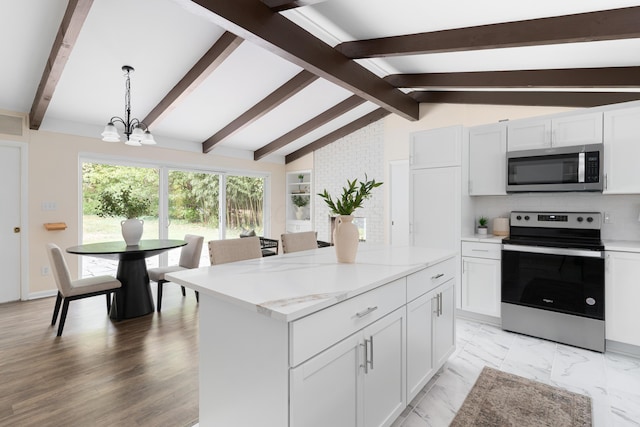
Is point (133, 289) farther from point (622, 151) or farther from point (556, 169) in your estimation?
point (622, 151)

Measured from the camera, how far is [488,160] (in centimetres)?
360

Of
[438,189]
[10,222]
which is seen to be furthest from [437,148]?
[10,222]

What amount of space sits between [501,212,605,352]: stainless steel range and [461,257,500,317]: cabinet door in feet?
0.28

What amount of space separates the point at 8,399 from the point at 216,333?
1757mm

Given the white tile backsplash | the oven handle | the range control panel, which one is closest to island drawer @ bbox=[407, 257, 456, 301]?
the oven handle

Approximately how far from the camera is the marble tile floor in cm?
198

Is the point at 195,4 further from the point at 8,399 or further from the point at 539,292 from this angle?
the point at 539,292

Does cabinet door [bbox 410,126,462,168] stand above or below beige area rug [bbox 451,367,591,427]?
above

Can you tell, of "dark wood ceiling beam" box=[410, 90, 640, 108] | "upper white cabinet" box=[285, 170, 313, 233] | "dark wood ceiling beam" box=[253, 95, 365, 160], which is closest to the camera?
"dark wood ceiling beam" box=[410, 90, 640, 108]

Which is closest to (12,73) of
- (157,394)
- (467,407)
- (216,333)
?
(157,394)

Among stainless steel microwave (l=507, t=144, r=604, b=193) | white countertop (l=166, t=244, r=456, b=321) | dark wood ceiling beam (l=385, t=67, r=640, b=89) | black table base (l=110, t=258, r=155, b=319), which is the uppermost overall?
dark wood ceiling beam (l=385, t=67, r=640, b=89)

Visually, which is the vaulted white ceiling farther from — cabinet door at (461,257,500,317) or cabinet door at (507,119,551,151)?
cabinet door at (461,257,500,317)

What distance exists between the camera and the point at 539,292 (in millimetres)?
3066

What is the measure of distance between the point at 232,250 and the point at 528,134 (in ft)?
10.2
